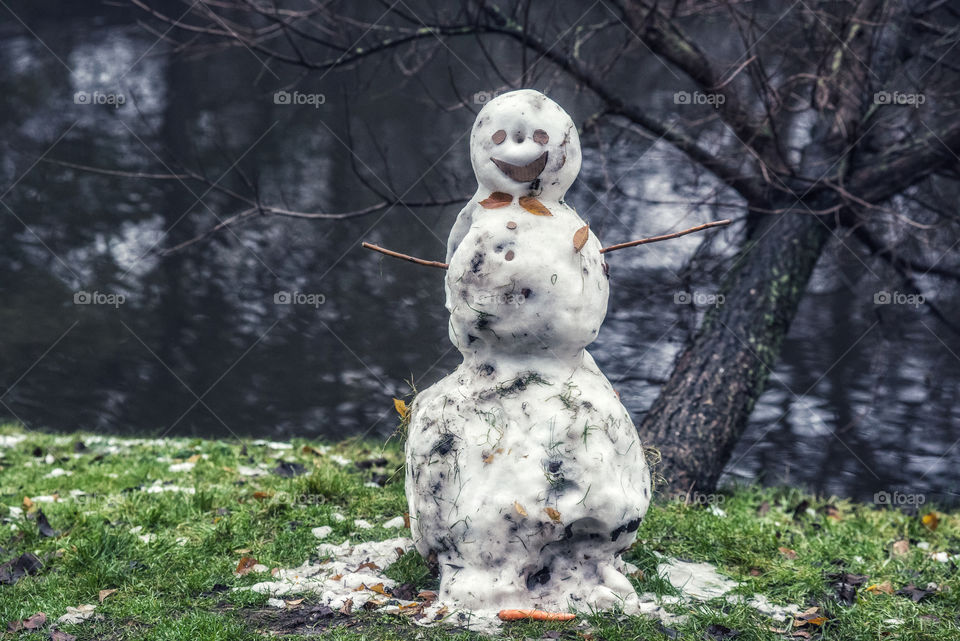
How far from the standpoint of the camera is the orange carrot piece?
11.7ft

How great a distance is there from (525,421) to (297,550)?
1.61m

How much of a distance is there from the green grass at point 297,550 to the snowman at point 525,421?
11.7 inches

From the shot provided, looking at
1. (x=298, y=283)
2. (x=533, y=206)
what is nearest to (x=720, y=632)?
(x=533, y=206)

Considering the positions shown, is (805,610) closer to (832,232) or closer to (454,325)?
(454,325)

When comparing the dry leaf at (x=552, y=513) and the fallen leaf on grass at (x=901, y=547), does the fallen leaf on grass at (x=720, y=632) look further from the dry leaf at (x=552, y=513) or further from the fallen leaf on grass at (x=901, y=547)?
the fallen leaf on grass at (x=901, y=547)

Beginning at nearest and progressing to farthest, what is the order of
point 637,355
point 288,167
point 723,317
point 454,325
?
point 454,325 < point 723,317 < point 637,355 < point 288,167

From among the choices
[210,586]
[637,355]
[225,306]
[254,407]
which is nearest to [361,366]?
[254,407]

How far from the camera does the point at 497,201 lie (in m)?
3.90

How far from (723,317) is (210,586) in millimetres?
4266

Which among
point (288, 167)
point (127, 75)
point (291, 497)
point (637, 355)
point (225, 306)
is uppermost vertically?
point (127, 75)

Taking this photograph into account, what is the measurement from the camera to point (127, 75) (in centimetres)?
1416

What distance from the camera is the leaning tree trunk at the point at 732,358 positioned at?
6.19m

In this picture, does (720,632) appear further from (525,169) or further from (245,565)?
(245,565)

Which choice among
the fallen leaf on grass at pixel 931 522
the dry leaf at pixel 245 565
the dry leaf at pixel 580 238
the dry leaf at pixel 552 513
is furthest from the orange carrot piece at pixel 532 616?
the fallen leaf on grass at pixel 931 522
